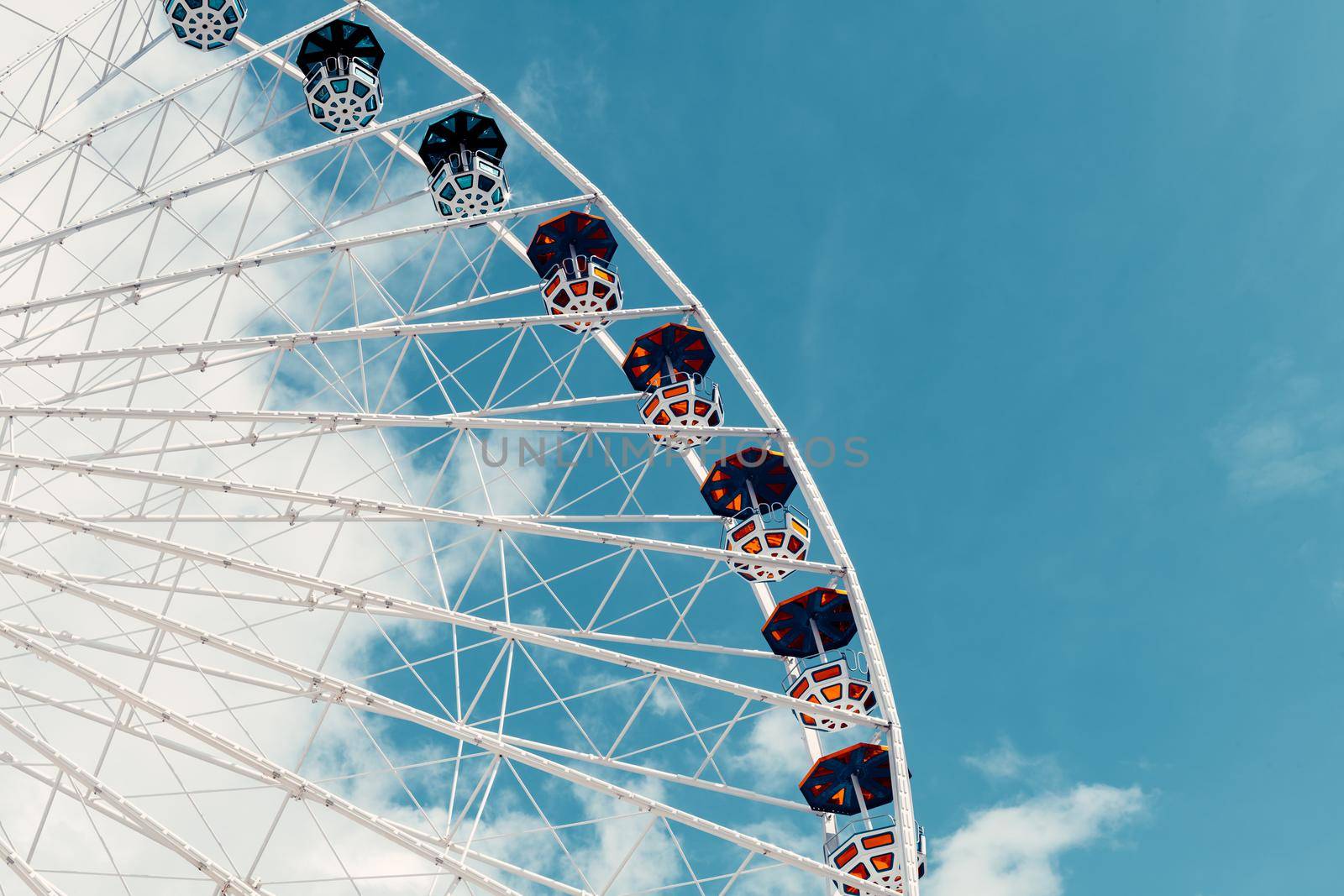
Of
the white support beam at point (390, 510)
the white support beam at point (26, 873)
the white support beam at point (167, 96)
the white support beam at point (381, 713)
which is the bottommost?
the white support beam at point (26, 873)

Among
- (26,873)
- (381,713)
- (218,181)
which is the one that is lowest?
(26,873)

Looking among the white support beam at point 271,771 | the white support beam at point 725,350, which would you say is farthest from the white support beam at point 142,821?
the white support beam at point 725,350

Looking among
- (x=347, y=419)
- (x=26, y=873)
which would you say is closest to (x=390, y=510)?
(x=347, y=419)

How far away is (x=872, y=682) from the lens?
23234mm

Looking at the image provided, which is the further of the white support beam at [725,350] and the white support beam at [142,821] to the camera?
the white support beam at [725,350]

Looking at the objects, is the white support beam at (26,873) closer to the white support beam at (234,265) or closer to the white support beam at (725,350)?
the white support beam at (234,265)

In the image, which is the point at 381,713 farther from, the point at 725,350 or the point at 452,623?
the point at 725,350

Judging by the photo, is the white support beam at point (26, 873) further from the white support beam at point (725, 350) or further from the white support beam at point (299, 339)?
the white support beam at point (725, 350)

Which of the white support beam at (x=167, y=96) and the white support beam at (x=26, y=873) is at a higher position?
the white support beam at (x=167, y=96)

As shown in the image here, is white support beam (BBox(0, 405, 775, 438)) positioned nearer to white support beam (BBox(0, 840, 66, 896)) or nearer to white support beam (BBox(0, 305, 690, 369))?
white support beam (BBox(0, 305, 690, 369))

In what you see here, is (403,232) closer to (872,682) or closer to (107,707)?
(107,707)

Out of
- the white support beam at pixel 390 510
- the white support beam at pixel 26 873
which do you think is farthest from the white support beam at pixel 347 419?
the white support beam at pixel 26 873

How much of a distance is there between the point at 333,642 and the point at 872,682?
863cm

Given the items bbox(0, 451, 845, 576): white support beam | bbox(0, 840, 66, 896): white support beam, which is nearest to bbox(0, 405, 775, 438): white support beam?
bbox(0, 451, 845, 576): white support beam
